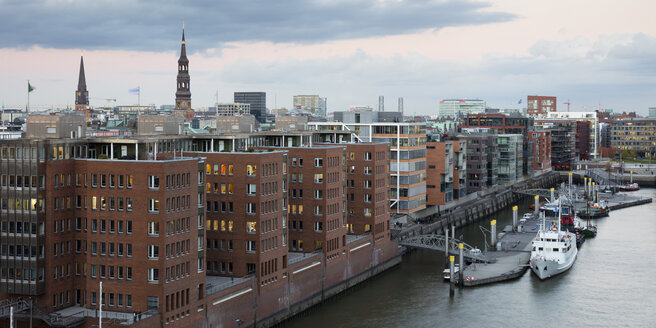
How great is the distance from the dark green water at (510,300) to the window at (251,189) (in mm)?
15033

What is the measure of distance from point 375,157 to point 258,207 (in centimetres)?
3350

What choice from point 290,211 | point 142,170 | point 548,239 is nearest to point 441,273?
point 548,239

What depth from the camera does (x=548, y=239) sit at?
116 m

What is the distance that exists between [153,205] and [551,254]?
64.8 metres

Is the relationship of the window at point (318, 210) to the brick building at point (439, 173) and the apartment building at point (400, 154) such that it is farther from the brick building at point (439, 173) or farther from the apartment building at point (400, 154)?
the brick building at point (439, 173)

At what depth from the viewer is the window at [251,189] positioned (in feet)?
272

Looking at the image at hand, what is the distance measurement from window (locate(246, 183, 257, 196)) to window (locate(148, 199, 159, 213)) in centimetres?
1696

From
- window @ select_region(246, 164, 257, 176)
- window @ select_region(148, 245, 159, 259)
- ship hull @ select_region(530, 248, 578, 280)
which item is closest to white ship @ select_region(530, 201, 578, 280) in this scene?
ship hull @ select_region(530, 248, 578, 280)

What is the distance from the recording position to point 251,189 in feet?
273

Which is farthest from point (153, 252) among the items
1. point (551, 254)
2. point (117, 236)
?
point (551, 254)

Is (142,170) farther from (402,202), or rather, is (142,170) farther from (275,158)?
(402,202)

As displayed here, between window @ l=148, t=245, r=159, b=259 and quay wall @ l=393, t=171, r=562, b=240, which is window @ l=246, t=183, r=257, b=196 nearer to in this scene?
window @ l=148, t=245, r=159, b=259

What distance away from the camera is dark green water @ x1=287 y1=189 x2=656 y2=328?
290ft

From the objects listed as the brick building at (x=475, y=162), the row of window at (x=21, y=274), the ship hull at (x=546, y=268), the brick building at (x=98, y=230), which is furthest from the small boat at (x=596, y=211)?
the row of window at (x=21, y=274)
